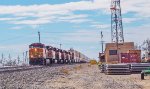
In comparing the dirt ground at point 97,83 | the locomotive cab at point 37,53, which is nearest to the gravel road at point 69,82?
the dirt ground at point 97,83

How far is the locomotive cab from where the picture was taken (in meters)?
67.2

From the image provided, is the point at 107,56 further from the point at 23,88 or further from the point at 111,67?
the point at 23,88

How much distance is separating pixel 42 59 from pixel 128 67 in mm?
31239

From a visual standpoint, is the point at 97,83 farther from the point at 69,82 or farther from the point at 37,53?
the point at 37,53

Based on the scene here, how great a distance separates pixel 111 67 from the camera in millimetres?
38875

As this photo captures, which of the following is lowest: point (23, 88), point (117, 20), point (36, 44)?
point (23, 88)

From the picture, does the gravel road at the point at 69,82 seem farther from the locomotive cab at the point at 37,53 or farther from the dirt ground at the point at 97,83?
the locomotive cab at the point at 37,53

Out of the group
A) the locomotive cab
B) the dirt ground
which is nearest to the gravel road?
the dirt ground

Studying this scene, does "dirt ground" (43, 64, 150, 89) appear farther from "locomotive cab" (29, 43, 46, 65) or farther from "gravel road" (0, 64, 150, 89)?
"locomotive cab" (29, 43, 46, 65)

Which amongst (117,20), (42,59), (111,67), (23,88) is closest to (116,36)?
(117,20)

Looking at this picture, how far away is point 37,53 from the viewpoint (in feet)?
221

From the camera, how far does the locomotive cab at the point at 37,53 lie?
221ft

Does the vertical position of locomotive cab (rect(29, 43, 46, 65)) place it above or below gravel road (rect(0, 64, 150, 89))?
above

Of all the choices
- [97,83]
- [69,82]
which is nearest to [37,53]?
[69,82]
